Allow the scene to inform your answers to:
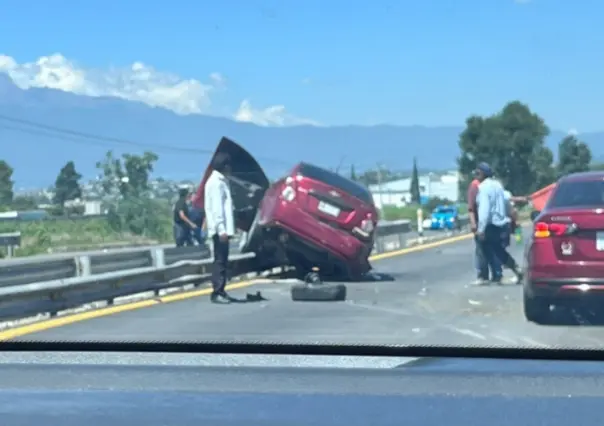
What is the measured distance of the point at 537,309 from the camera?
755 centimetres

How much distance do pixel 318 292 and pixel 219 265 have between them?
1.01 metres

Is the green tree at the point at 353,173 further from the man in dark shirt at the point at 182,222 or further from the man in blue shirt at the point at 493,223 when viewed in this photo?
the man in dark shirt at the point at 182,222

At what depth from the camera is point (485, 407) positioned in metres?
4.55

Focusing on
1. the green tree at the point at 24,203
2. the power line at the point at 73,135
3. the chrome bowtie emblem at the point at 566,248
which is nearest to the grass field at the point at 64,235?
the green tree at the point at 24,203

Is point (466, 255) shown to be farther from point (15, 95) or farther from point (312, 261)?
point (15, 95)

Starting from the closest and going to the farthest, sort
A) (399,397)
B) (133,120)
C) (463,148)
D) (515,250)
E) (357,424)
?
(357,424)
(399,397)
(463,148)
(133,120)
(515,250)

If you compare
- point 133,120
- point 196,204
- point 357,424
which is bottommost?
point 357,424

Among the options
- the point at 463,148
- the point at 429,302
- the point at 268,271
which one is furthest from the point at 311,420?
the point at 268,271

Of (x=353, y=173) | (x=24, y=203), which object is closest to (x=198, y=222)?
(x=24, y=203)

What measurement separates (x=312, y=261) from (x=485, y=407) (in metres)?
3.70

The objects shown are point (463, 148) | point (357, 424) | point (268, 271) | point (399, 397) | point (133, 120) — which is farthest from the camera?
point (268, 271)

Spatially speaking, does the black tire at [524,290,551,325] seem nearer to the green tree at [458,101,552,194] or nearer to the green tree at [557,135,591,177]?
the green tree at [458,101,552,194]

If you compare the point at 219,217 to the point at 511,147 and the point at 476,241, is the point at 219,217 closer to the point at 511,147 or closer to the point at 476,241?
the point at 476,241

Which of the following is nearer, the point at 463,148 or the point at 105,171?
the point at 463,148
